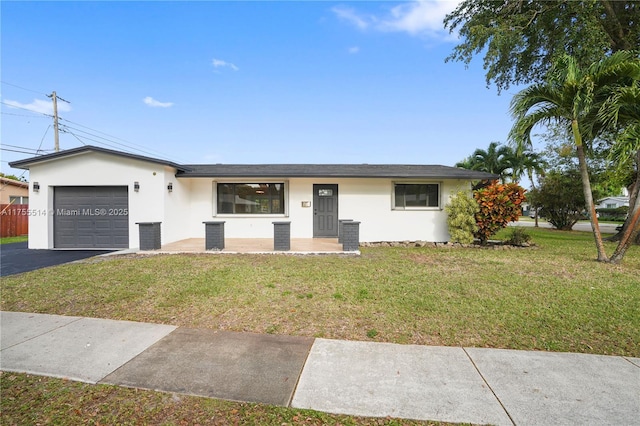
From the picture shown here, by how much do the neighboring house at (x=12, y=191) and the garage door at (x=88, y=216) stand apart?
36.9ft

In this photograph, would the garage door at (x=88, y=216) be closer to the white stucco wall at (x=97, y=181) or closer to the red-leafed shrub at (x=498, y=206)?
the white stucco wall at (x=97, y=181)

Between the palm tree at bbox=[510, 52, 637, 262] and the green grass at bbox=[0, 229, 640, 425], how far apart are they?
3446 millimetres

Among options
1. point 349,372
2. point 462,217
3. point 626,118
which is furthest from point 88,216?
point 626,118

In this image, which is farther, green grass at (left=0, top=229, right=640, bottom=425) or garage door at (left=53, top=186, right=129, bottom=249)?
garage door at (left=53, top=186, right=129, bottom=249)

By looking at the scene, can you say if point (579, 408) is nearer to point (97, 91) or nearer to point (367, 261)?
point (367, 261)

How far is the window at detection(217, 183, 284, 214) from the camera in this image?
11.3 m

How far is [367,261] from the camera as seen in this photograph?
24.2ft

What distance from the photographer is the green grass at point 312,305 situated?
2.18 meters

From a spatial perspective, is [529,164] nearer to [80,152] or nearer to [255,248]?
[255,248]

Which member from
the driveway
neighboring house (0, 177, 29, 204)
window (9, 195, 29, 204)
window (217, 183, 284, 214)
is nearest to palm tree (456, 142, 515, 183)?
window (217, 183, 284, 214)

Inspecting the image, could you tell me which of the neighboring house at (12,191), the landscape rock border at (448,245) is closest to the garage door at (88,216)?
the landscape rock border at (448,245)

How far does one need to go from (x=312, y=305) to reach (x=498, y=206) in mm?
7994

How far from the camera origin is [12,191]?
17.5m

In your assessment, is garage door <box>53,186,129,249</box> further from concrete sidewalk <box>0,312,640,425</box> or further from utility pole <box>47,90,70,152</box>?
utility pole <box>47,90,70,152</box>
